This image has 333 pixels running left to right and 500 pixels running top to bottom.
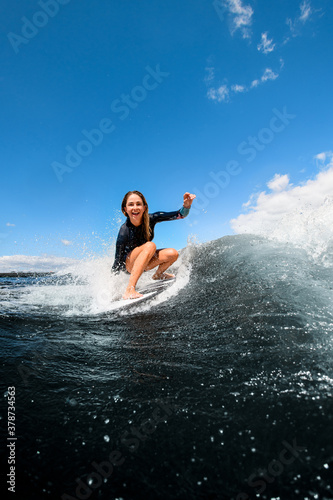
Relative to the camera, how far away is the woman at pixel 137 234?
4418 millimetres

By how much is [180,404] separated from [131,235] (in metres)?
3.71

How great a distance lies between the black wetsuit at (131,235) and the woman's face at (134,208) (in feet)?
0.54

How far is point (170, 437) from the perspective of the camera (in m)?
1.01

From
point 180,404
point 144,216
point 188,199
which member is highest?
point 188,199

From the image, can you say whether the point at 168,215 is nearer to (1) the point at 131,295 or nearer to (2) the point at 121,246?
(2) the point at 121,246

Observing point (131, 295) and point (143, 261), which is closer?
point (131, 295)

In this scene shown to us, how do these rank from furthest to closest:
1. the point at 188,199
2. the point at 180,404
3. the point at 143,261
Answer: the point at 188,199, the point at 143,261, the point at 180,404

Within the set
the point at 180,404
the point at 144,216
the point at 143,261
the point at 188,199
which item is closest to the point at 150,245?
the point at 143,261

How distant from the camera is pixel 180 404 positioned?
1191 millimetres

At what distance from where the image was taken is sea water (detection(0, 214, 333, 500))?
0.85 meters

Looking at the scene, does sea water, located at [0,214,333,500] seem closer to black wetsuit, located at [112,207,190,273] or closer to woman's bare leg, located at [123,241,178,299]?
woman's bare leg, located at [123,241,178,299]

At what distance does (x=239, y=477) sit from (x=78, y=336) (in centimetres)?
188

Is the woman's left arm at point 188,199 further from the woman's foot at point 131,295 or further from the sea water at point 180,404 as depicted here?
the sea water at point 180,404

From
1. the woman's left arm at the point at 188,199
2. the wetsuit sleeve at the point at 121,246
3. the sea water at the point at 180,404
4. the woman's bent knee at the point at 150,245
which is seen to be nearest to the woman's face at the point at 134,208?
the wetsuit sleeve at the point at 121,246
